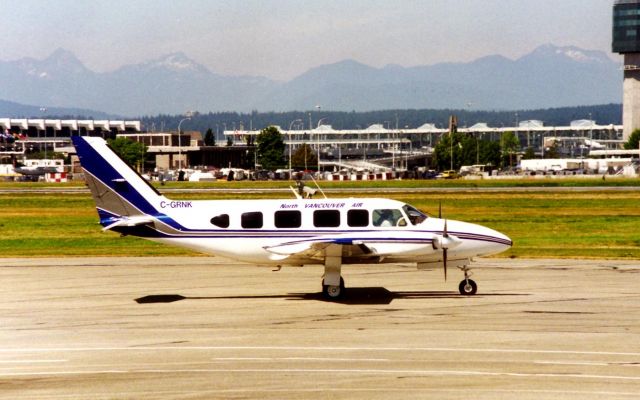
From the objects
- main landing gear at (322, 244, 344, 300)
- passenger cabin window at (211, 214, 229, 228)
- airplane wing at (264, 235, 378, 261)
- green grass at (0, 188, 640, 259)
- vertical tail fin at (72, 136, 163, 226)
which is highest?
vertical tail fin at (72, 136, 163, 226)

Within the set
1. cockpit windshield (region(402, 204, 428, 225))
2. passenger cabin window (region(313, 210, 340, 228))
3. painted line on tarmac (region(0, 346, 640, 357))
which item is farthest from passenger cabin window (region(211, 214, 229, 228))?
painted line on tarmac (region(0, 346, 640, 357))

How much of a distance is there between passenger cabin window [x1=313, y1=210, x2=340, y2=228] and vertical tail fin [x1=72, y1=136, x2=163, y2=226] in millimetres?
5108

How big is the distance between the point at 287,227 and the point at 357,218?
7.16ft

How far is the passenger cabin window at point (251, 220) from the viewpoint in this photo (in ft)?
91.8

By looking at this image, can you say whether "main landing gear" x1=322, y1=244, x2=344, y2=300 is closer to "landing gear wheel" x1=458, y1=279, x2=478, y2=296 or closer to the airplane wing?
the airplane wing

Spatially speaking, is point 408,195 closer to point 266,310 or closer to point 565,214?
point 565,214

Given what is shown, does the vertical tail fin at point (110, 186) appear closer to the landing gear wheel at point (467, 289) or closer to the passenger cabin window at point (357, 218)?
the passenger cabin window at point (357, 218)

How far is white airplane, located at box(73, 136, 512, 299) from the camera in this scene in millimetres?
27312

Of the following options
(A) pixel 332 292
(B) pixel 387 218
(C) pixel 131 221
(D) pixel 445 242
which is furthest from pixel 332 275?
(C) pixel 131 221

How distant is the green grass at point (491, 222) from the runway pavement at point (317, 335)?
30.9 ft

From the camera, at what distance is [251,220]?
92.0 feet

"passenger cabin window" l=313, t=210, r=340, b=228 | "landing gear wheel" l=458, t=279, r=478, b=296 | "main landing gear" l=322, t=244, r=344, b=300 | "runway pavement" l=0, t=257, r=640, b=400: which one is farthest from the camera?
"landing gear wheel" l=458, t=279, r=478, b=296

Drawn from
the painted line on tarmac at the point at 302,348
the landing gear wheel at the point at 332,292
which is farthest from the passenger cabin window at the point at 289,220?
the painted line on tarmac at the point at 302,348

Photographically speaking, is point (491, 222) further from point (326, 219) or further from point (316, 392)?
point (316, 392)
